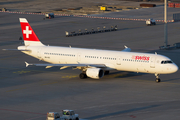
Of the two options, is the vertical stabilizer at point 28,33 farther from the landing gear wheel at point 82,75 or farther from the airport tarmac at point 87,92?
the landing gear wheel at point 82,75

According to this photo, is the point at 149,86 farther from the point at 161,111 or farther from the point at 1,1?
the point at 1,1

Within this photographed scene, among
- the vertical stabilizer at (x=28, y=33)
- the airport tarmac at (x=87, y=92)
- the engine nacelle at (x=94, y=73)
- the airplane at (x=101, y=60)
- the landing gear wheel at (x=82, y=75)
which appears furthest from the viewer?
the vertical stabilizer at (x=28, y=33)

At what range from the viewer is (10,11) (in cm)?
16162

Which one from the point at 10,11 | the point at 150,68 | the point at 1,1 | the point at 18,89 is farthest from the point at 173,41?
the point at 1,1

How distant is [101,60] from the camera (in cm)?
5875

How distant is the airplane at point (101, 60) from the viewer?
5528 cm

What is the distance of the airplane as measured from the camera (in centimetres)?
5528

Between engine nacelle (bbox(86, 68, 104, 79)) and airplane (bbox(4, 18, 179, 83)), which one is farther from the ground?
airplane (bbox(4, 18, 179, 83))

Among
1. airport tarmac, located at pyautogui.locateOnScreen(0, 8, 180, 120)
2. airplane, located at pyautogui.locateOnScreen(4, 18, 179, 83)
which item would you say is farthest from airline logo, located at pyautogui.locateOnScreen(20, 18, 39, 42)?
airport tarmac, located at pyautogui.locateOnScreen(0, 8, 180, 120)

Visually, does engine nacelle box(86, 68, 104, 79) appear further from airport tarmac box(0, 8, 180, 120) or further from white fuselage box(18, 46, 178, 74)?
white fuselage box(18, 46, 178, 74)

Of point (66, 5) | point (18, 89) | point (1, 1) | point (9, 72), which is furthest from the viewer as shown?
point (1, 1)

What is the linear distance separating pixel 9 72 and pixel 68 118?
30305 millimetres

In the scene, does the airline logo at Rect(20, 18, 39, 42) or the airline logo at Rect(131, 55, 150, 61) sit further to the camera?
the airline logo at Rect(20, 18, 39, 42)

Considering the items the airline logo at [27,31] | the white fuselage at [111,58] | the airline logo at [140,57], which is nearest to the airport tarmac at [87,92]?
the white fuselage at [111,58]
